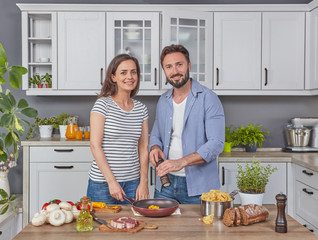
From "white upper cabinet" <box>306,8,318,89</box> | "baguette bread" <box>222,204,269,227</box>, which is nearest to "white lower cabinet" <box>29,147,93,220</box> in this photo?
"baguette bread" <box>222,204,269,227</box>

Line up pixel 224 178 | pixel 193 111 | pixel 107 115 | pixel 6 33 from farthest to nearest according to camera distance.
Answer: pixel 6 33 < pixel 224 178 < pixel 193 111 < pixel 107 115

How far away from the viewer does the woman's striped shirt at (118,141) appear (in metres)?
2.13

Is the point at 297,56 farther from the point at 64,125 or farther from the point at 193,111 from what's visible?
the point at 64,125

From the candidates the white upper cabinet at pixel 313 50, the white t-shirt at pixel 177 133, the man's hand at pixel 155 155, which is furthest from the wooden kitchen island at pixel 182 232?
the white upper cabinet at pixel 313 50

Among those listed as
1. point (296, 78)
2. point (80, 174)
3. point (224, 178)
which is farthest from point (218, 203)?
point (296, 78)

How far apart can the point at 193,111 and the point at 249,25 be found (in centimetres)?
187

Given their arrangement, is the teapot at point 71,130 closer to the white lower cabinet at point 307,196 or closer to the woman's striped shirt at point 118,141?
the woman's striped shirt at point 118,141

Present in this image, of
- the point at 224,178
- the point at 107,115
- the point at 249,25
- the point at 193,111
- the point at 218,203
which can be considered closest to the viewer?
the point at 218,203

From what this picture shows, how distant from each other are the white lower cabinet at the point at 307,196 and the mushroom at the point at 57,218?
217 cm

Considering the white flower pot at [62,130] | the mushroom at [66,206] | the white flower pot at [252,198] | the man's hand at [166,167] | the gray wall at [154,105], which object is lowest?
the mushroom at [66,206]

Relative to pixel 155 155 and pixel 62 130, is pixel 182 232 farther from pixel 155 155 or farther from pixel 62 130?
pixel 62 130

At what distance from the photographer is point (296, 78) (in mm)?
3799

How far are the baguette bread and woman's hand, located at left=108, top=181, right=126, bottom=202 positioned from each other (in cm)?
67

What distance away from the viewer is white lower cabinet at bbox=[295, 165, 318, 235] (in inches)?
119
